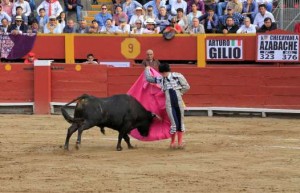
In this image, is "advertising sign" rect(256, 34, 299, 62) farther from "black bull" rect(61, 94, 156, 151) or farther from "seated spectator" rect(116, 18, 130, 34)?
"black bull" rect(61, 94, 156, 151)

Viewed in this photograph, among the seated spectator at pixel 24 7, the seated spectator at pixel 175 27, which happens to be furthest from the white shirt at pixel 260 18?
the seated spectator at pixel 24 7

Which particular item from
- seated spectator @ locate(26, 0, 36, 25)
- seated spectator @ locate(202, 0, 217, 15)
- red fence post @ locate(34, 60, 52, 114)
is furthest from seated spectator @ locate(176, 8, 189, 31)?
seated spectator @ locate(26, 0, 36, 25)

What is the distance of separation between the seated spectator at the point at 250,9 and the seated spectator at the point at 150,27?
5.97 ft

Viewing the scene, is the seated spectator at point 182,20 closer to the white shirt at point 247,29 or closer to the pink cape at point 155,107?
the white shirt at point 247,29

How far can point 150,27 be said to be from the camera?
18141 millimetres

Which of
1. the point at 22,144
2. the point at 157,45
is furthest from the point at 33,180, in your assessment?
Result: the point at 157,45

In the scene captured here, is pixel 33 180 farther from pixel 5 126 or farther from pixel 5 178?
pixel 5 126

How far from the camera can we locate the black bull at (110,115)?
1152 cm

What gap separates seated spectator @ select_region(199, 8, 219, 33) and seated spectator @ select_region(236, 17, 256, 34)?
56 centimetres

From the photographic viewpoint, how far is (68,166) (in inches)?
413

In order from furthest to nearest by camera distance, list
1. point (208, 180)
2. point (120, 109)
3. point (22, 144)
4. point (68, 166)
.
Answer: point (22, 144) → point (120, 109) → point (68, 166) → point (208, 180)

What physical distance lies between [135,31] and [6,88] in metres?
2.89

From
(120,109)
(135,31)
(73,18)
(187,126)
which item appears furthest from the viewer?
Answer: (73,18)

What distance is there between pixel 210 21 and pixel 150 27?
4.06ft
